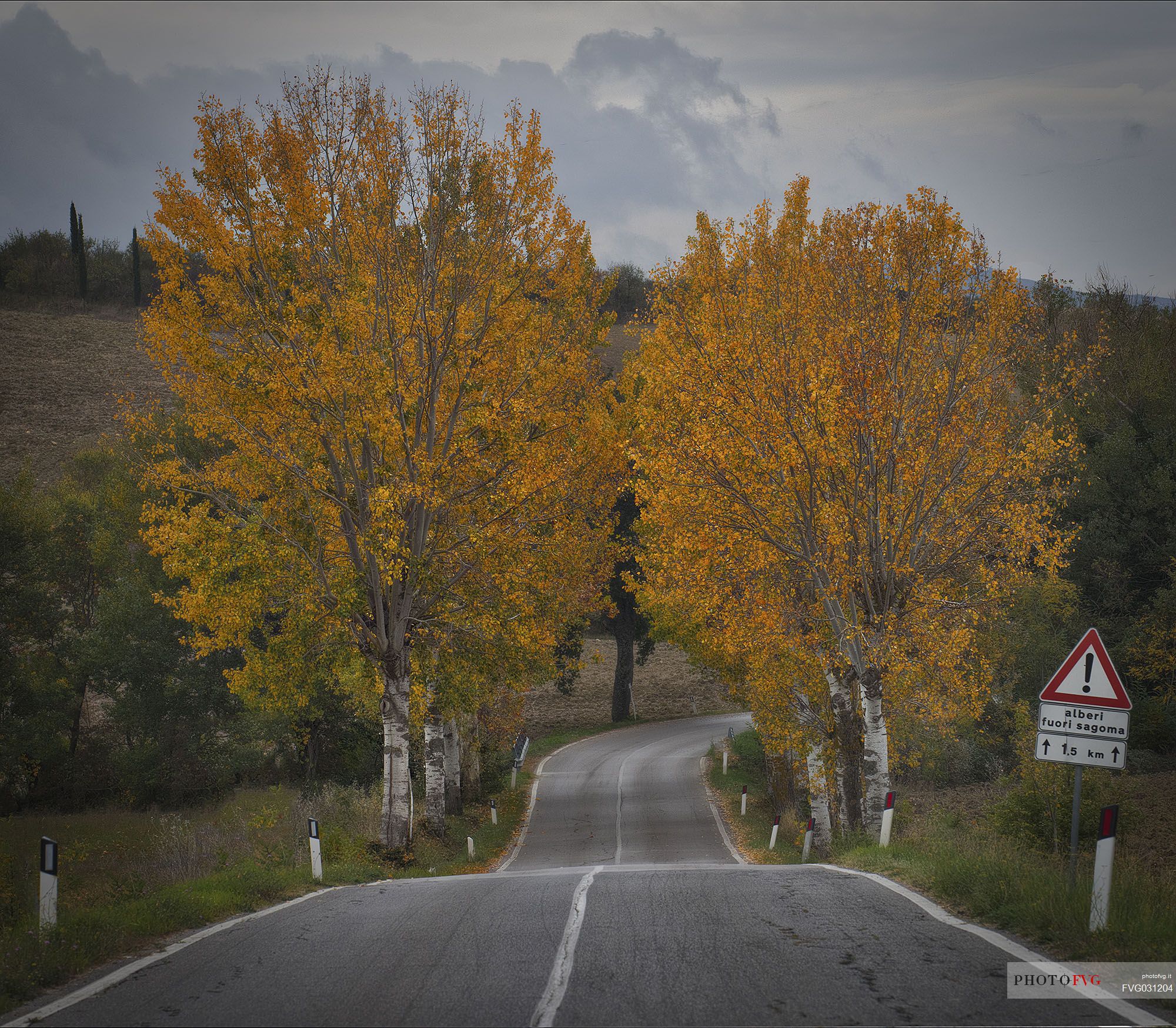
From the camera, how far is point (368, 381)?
44.8 feet

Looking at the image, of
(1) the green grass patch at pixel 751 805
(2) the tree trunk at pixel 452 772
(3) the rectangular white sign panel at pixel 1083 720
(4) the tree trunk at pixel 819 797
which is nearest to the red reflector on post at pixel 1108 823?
(3) the rectangular white sign panel at pixel 1083 720

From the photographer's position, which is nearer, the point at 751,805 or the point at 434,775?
the point at 434,775

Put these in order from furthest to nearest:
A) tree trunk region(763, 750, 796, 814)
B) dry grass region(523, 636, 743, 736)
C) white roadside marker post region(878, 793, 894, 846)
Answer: dry grass region(523, 636, 743, 736) < tree trunk region(763, 750, 796, 814) < white roadside marker post region(878, 793, 894, 846)

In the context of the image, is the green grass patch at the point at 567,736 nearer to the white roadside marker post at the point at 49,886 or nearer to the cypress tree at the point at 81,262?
the white roadside marker post at the point at 49,886

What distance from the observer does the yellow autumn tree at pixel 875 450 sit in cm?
1379

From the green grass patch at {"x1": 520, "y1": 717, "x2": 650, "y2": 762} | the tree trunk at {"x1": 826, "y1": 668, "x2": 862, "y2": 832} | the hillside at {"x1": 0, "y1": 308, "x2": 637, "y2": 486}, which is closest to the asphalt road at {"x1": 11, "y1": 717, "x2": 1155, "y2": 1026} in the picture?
the tree trunk at {"x1": 826, "y1": 668, "x2": 862, "y2": 832}

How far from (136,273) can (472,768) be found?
73699mm

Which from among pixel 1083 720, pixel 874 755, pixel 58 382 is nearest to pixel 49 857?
pixel 1083 720

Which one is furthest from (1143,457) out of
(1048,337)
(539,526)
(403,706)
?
(403,706)

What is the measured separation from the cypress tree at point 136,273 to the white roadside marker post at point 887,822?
87.9 metres

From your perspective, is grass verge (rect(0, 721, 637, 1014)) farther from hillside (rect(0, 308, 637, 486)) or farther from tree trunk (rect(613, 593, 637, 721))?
hillside (rect(0, 308, 637, 486))

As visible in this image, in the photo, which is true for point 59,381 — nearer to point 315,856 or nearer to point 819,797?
point 819,797

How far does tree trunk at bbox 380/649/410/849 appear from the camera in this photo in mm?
14742

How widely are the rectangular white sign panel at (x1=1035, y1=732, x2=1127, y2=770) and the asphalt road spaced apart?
1.77 meters
